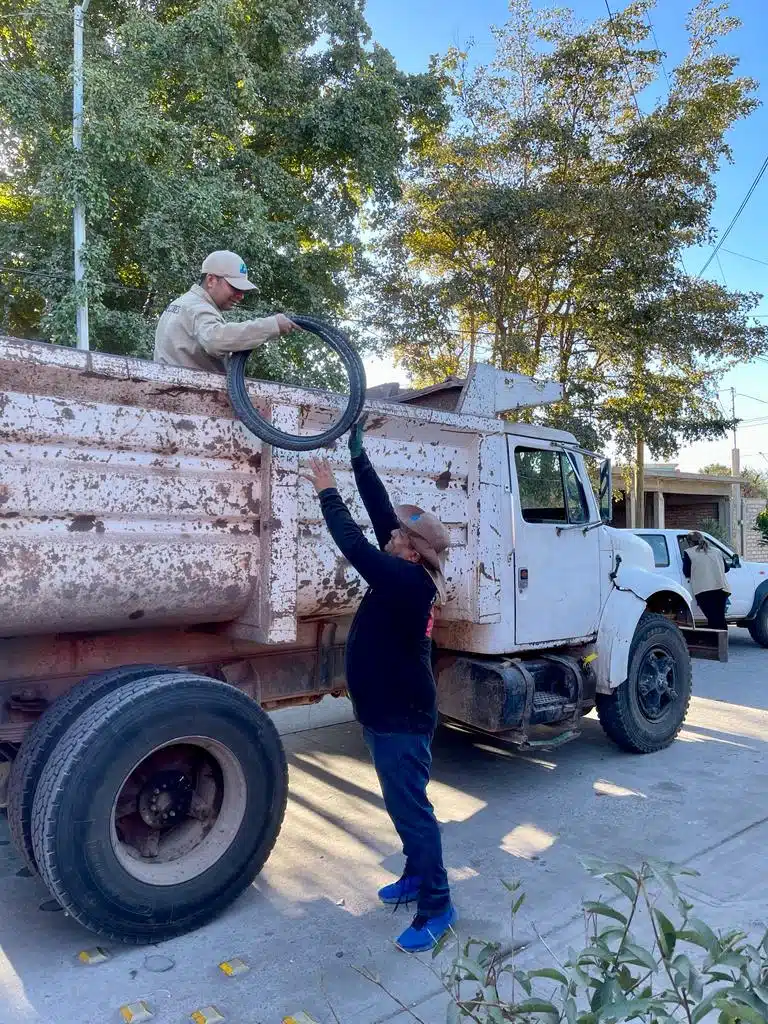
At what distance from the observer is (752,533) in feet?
88.9

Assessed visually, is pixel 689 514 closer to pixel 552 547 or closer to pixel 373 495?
pixel 552 547

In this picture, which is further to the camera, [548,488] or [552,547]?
[548,488]

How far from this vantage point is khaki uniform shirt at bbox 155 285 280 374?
3484 mm

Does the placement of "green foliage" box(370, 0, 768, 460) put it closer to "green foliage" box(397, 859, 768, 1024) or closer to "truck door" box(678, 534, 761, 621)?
"truck door" box(678, 534, 761, 621)

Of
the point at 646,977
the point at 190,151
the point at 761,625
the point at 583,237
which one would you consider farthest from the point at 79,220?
the point at 646,977

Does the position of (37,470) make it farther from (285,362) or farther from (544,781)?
(285,362)

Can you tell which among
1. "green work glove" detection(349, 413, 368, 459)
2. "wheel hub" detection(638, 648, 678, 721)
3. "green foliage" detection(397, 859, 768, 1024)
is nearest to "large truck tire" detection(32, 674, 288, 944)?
"green work glove" detection(349, 413, 368, 459)

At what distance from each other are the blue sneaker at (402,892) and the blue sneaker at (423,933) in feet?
0.95

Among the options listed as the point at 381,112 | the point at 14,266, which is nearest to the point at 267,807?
the point at 14,266

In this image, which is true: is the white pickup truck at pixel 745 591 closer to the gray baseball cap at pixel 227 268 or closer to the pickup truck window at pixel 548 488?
the pickup truck window at pixel 548 488

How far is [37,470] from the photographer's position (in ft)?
9.61

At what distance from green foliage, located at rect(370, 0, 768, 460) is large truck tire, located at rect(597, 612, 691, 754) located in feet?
25.4

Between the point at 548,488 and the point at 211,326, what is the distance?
2.74m

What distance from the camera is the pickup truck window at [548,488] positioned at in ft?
17.0
